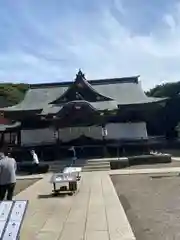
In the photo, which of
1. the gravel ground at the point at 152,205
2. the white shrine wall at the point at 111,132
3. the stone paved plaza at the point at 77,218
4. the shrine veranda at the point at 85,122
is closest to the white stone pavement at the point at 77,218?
the stone paved plaza at the point at 77,218

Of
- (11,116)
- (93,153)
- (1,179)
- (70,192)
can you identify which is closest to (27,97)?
(11,116)

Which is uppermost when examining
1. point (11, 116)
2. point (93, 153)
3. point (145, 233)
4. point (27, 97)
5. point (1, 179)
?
point (27, 97)

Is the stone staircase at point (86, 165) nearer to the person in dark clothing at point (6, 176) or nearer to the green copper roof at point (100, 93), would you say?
the green copper roof at point (100, 93)

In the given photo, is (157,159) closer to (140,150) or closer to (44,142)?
(140,150)

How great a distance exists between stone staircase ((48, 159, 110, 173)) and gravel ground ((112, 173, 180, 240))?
25.3 ft

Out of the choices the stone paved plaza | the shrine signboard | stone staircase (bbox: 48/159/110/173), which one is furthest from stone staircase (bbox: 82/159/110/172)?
the shrine signboard

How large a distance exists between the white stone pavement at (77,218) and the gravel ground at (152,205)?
1.15 ft

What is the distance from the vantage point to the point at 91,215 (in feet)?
32.3

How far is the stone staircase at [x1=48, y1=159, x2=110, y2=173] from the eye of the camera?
1058 inches

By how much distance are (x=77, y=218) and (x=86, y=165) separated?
18370 millimetres

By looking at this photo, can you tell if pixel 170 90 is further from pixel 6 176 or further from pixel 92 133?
pixel 6 176

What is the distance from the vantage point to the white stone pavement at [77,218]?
7801mm

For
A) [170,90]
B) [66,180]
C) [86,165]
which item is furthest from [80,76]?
[170,90]

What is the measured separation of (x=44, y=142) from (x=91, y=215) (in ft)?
82.7
